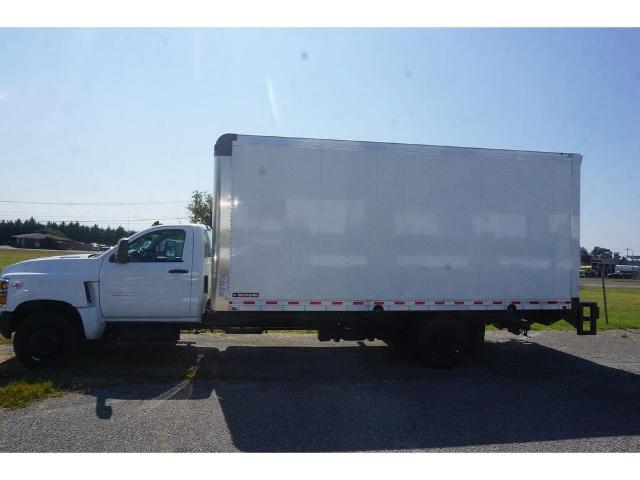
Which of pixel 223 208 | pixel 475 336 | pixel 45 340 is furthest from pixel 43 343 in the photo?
pixel 475 336

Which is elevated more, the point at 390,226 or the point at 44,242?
the point at 44,242

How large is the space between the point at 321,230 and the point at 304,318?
139 cm

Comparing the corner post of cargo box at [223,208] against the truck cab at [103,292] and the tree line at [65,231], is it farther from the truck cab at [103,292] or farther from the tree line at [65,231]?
the tree line at [65,231]

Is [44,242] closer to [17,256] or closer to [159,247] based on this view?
[17,256]

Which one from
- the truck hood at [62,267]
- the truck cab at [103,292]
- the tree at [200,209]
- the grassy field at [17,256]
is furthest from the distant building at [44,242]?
the truck cab at [103,292]

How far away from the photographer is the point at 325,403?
559 centimetres

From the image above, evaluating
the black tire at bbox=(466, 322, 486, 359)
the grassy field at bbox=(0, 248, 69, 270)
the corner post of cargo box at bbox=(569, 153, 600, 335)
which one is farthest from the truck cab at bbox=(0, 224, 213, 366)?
the grassy field at bbox=(0, 248, 69, 270)

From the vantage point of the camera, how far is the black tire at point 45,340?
6688mm

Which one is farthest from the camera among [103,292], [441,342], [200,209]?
[200,209]

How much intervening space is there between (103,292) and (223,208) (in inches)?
86.2

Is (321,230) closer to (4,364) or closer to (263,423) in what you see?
(263,423)

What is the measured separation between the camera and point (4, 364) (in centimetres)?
711

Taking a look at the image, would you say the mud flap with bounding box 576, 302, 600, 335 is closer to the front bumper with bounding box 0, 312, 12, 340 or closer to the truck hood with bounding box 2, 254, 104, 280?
the truck hood with bounding box 2, 254, 104, 280

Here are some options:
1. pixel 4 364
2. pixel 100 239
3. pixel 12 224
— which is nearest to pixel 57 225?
pixel 12 224
